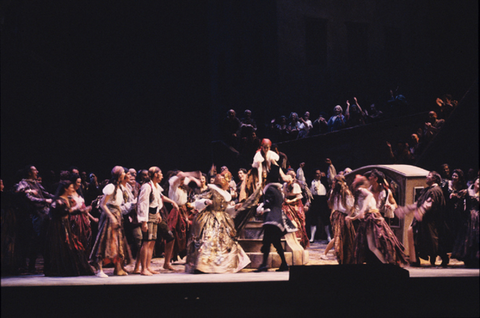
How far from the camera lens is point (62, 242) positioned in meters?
5.46

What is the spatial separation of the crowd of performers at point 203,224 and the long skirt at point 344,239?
13 millimetres

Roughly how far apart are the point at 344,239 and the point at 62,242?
11.3 feet

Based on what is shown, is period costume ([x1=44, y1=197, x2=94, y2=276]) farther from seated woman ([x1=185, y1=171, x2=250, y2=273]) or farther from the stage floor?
seated woman ([x1=185, y1=171, x2=250, y2=273])

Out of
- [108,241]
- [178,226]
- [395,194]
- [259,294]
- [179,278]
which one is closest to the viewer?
[259,294]

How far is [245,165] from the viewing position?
921 centimetres

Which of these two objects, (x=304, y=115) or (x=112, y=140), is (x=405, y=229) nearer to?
(x=304, y=115)

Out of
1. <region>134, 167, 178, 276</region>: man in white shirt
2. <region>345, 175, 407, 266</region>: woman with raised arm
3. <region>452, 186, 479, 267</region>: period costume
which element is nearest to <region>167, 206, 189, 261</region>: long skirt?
<region>134, 167, 178, 276</region>: man in white shirt

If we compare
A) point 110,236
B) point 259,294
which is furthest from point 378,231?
point 110,236

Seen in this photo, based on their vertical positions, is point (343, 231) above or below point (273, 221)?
below

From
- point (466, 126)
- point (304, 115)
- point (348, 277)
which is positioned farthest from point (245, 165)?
point (348, 277)

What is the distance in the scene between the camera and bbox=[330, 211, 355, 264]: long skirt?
20.7 ft

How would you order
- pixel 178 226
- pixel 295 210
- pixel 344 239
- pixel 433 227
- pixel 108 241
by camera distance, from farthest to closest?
1. pixel 295 210
2. pixel 178 226
3. pixel 344 239
4. pixel 433 227
5. pixel 108 241

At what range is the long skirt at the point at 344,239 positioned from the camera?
6310 mm

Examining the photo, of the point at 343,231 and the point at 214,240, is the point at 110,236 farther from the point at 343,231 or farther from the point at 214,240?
the point at 343,231
